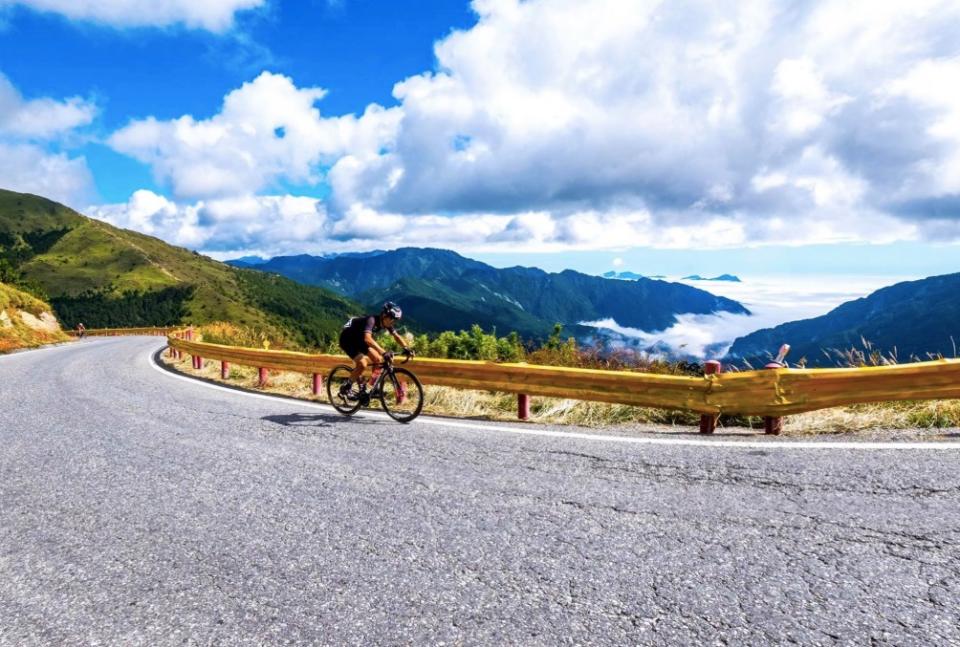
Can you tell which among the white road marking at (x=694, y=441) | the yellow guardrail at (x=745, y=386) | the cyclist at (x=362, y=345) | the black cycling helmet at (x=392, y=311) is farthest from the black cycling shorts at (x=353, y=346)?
the yellow guardrail at (x=745, y=386)

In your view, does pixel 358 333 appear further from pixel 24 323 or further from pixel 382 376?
pixel 24 323

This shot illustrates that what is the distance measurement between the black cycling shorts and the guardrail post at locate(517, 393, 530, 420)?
2497 millimetres

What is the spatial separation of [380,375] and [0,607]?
17.7ft

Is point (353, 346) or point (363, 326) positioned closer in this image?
point (363, 326)

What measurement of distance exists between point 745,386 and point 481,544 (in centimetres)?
437

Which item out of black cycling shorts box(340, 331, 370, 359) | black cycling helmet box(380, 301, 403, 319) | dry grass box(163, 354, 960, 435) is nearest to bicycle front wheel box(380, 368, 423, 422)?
dry grass box(163, 354, 960, 435)

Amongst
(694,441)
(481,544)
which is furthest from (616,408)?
(481,544)

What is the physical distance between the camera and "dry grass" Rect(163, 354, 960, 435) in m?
6.37

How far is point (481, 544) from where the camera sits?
3654 mm

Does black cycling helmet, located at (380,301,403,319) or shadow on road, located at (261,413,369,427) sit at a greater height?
black cycling helmet, located at (380,301,403,319)

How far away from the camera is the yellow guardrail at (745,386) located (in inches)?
242

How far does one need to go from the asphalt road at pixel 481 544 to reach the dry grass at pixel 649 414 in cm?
153

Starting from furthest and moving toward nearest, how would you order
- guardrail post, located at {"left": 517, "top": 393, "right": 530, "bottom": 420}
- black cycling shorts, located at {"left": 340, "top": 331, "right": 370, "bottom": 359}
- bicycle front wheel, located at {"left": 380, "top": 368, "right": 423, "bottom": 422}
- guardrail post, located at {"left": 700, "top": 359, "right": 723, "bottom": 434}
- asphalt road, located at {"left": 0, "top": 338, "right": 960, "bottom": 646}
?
black cycling shorts, located at {"left": 340, "top": 331, "right": 370, "bottom": 359}, guardrail post, located at {"left": 517, "top": 393, "right": 530, "bottom": 420}, bicycle front wheel, located at {"left": 380, "top": 368, "right": 423, "bottom": 422}, guardrail post, located at {"left": 700, "top": 359, "right": 723, "bottom": 434}, asphalt road, located at {"left": 0, "top": 338, "right": 960, "bottom": 646}

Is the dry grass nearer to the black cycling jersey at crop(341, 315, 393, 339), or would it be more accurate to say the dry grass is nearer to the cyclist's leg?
the cyclist's leg
